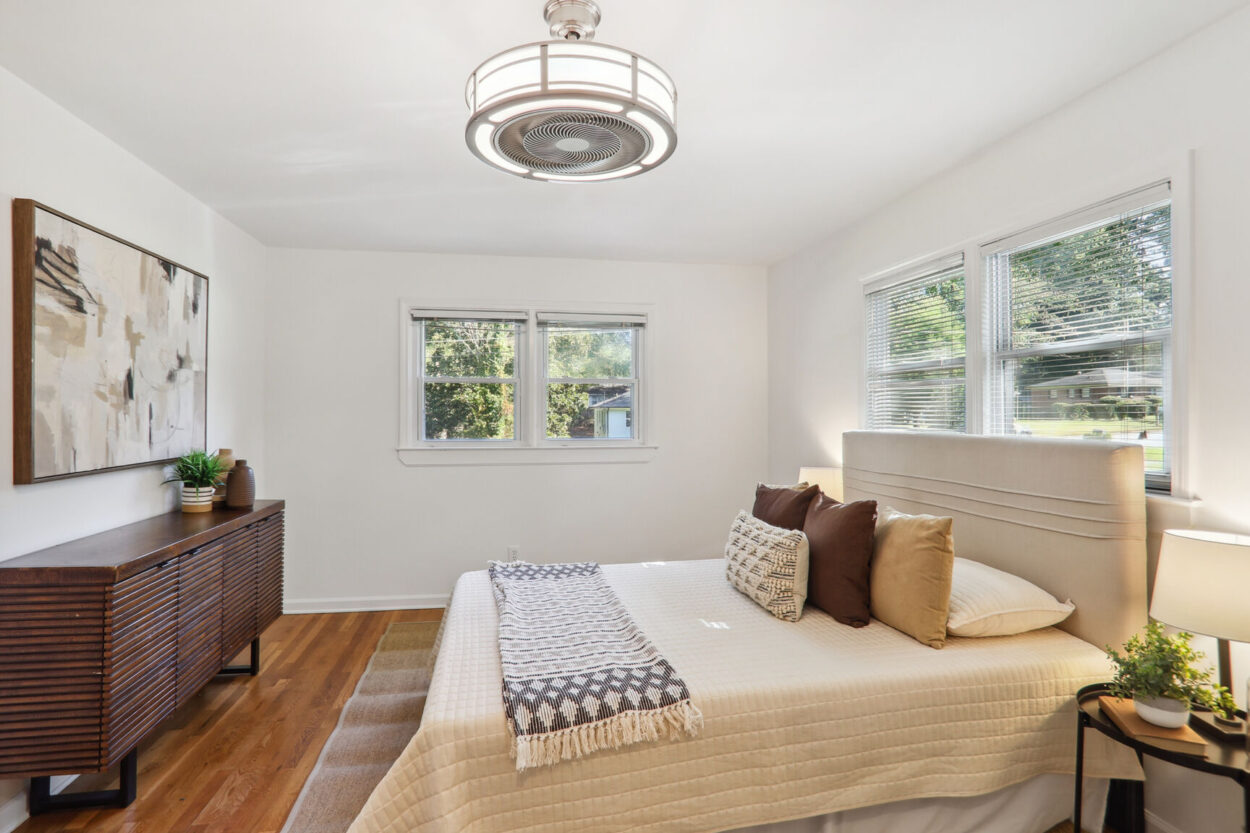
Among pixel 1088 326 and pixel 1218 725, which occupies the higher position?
pixel 1088 326

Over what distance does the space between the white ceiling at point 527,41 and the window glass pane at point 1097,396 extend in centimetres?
95

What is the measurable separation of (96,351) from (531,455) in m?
2.57

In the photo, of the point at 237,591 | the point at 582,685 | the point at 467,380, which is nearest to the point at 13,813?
the point at 237,591

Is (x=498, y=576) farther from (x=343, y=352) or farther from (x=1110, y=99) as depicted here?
(x=1110, y=99)

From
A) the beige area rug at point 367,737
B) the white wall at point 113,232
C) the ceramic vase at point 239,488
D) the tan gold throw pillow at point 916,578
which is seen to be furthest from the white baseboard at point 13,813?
the tan gold throw pillow at point 916,578

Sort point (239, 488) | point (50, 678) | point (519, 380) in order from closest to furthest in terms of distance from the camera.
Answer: point (50, 678) → point (239, 488) → point (519, 380)

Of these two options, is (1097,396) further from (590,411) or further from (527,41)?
(590,411)

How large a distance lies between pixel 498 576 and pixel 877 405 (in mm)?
2239

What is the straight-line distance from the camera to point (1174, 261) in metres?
2.05

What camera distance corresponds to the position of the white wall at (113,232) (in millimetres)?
2160

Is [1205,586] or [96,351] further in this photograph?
[96,351]

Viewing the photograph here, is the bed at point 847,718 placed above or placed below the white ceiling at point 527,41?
below

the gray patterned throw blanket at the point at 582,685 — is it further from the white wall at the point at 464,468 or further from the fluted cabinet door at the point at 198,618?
the white wall at the point at 464,468

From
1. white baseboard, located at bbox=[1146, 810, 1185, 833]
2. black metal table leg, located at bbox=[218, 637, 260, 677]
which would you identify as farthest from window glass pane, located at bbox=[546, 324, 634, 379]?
white baseboard, located at bbox=[1146, 810, 1185, 833]
